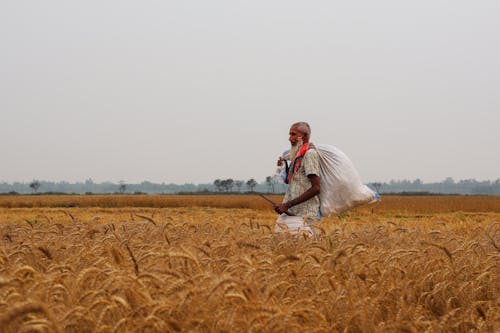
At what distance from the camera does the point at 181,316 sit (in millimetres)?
3057

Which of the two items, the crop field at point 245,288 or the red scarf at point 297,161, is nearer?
the crop field at point 245,288

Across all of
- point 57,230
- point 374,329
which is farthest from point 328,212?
point 374,329

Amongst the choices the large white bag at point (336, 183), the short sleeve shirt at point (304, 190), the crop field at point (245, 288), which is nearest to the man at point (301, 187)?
the short sleeve shirt at point (304, 190)

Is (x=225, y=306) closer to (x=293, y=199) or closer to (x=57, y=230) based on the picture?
(x=293, y=199)

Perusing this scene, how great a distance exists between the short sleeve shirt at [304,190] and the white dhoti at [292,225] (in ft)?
0.29

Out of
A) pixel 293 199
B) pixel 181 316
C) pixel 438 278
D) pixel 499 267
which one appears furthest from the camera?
pixel 293 199

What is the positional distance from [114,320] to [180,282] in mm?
411

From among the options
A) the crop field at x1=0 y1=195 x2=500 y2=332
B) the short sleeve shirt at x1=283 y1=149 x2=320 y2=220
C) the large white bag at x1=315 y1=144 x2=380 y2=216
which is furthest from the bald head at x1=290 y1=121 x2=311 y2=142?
the crop field at x1=0 y1=195 x2=500 y2=332

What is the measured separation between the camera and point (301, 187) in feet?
23.4

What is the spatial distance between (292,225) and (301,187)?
0.46m

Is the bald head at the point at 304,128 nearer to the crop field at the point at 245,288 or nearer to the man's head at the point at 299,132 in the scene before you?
the man's head at the point at 299,132

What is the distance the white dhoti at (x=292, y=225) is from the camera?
267 inches

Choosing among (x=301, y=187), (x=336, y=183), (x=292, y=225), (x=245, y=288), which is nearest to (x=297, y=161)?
(x=301, y=187)

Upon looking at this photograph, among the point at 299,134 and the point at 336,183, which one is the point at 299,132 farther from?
the point at 336,183
